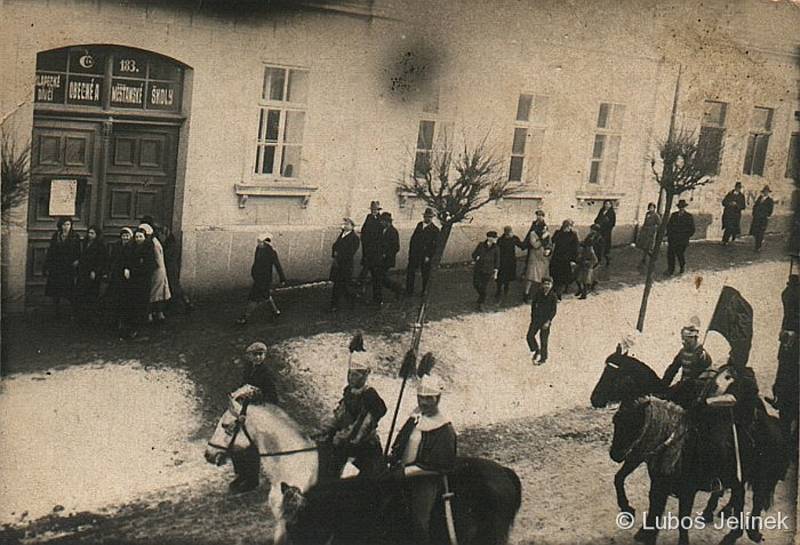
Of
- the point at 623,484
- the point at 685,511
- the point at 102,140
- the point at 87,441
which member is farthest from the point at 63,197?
the point at 685,511

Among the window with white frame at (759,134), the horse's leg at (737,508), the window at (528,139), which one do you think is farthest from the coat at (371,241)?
the horse's leg at (737,508)

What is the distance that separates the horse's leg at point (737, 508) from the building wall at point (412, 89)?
4.87 feet

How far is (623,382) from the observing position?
4.71m

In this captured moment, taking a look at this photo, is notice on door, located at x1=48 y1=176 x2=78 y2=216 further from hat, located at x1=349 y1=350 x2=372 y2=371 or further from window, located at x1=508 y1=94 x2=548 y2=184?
window, located at x1=508 y1=94 x2=548 y2=184

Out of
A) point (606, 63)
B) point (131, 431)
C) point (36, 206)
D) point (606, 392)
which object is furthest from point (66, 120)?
point (606, 392)

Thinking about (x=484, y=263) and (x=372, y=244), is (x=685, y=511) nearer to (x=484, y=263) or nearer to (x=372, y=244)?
(x=484, y=263)

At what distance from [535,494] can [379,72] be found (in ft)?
7.23

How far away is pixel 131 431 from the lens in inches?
152

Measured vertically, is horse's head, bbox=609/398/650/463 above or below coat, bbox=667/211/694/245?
below

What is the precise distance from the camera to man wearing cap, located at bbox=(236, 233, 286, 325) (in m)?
4.08

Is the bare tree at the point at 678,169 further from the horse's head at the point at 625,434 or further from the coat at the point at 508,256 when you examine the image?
the coat at the point at 508,256
